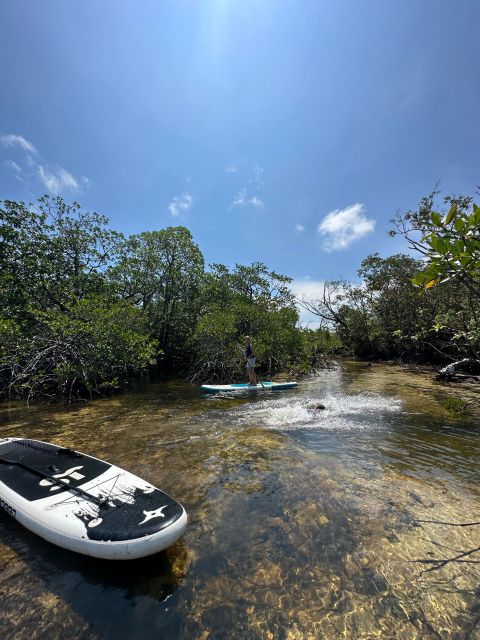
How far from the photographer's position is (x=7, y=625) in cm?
239

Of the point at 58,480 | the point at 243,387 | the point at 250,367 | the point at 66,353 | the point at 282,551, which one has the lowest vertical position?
the point at 282,551

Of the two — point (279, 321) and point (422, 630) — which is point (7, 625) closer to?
point (422, 630)

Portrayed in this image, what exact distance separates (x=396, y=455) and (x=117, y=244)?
1809 centimetres

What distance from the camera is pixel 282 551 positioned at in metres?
3.12

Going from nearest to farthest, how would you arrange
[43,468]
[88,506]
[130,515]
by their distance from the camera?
[130,515] → [88,506] → [43,468]

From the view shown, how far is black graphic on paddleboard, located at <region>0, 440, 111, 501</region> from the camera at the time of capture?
142 inches

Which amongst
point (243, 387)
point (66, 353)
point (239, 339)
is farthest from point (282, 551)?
point (239, 339)

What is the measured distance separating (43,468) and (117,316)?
360 inches

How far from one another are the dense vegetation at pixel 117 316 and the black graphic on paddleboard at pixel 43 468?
569 cm

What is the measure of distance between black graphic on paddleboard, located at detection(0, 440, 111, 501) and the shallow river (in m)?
0.46

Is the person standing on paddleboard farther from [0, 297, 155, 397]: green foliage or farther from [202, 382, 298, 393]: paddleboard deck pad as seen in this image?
[0, 297, 155, 397]: green foliage

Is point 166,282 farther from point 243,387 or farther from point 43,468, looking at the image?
point 43,468

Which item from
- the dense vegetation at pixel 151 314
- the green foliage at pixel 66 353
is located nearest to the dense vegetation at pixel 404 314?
the dense vegetation at pixel 151 314

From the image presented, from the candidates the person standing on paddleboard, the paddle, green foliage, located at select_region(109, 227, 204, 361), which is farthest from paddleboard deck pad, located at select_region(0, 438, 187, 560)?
green foliage, located at select_region(109, 227, 204, 361)
